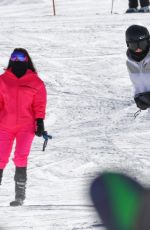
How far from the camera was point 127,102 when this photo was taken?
34.1 feet

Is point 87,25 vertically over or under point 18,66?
under

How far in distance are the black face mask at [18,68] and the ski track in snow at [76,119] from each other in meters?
1.29

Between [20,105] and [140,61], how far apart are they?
124 cm

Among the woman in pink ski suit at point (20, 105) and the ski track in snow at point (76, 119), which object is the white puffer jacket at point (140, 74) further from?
the ski track in snow at point (76, 119)

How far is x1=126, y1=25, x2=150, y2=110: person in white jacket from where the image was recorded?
17.0ft

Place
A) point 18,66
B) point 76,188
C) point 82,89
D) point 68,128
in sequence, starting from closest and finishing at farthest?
point 18,66 → point 76,188 → point 68,128 → point 82,89

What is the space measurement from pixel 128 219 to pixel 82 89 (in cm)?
830

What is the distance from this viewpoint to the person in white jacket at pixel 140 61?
5175 millimetres

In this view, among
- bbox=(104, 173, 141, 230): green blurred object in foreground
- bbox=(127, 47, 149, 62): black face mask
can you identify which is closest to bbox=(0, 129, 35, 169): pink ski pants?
bbox=(127, 47, 149, 62): black face mask

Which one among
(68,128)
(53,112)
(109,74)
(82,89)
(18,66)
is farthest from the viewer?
(109,74)

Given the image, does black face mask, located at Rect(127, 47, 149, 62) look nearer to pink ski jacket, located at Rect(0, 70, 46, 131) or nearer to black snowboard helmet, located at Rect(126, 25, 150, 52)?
black snowboard helmet, located at Rect(126, 25, 150, 52)

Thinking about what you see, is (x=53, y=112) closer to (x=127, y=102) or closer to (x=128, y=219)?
(x=127, y=102)

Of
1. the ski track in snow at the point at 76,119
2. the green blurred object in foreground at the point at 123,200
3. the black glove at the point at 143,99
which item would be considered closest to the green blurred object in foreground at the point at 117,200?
the green blurred object in foreground at the point at 123,200

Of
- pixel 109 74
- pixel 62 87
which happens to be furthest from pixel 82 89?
pixel 109 74
